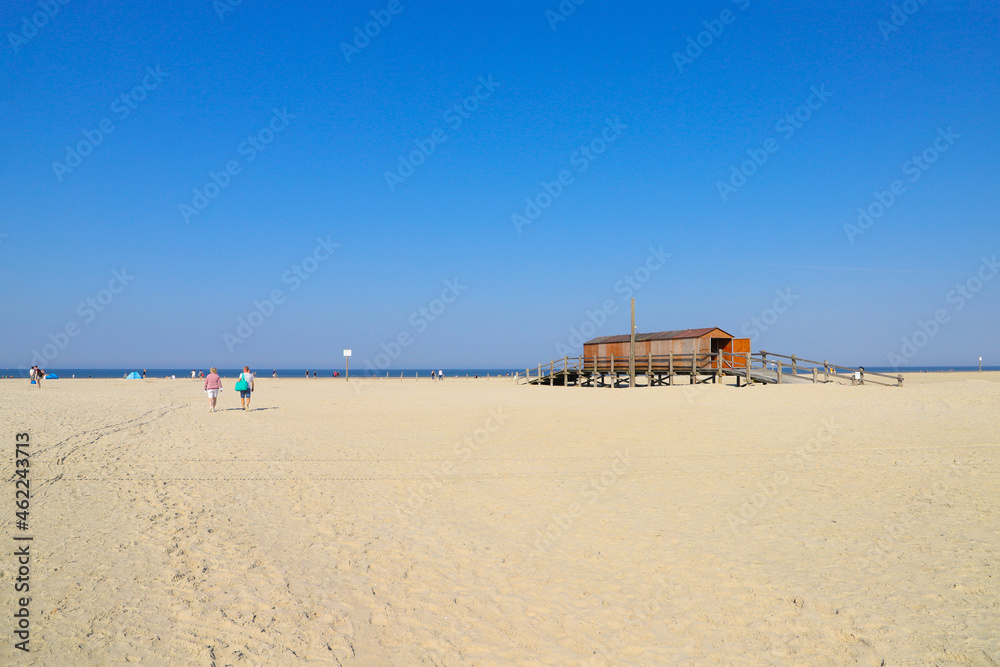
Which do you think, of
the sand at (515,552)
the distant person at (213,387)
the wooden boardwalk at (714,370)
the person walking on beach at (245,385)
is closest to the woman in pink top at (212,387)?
the distant person at (213,387)

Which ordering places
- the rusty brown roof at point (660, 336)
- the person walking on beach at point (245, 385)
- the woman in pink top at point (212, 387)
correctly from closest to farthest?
the woman in pink top at point (212, 387)
the person walking on beach at point (245, 385)
the rusty brown roof at point (660, 336)

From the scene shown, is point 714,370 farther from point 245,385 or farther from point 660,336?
point 245,385

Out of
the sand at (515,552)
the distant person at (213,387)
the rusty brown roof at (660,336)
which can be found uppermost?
the rusty brown roof at (660,336)

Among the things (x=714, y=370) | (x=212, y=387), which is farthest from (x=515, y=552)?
(x=714, y=370)

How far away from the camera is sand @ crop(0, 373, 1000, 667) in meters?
4.23

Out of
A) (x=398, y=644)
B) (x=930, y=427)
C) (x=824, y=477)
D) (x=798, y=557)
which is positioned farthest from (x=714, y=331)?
(x=398, y=644)

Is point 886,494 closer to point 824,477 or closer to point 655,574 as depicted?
point 824,477

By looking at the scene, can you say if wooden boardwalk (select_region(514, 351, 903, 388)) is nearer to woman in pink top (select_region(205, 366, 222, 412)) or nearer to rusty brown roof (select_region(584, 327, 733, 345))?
rusty brown roof (select_region(584, 327, 733, 345))

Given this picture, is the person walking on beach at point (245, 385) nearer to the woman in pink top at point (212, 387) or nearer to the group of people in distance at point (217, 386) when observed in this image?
the group of people in distance at point (217, 386)

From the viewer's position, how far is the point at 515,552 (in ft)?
20.0

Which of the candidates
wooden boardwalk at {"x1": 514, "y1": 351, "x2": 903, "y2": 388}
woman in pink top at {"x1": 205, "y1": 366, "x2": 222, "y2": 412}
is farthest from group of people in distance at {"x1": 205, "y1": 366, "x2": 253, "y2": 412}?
wooden boardwalk at {"x1": 514, "y1": 351, "x2": 903, "y2": 388}

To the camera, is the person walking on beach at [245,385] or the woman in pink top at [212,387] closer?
the woman in pink top at [212,387]

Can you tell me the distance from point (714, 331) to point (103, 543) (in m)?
30.6

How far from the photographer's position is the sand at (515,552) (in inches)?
166
